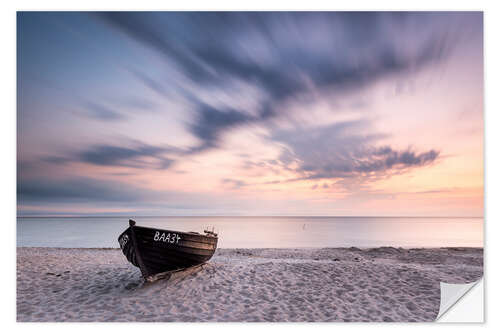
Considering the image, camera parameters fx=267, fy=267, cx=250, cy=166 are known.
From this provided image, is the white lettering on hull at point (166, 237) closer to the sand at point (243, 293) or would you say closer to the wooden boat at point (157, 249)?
the wooden boat at point (157, 249)

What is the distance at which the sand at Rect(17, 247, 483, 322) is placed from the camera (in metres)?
4.23

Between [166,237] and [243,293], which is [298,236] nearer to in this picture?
[243,293]

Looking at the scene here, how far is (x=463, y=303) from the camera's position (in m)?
4.70

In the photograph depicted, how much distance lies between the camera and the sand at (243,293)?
4230mm

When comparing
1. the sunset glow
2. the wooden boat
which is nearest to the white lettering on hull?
the wooden boat

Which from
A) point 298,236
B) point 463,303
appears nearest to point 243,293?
point 463,303

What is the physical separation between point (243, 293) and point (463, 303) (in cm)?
388

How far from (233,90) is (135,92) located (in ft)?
6.88

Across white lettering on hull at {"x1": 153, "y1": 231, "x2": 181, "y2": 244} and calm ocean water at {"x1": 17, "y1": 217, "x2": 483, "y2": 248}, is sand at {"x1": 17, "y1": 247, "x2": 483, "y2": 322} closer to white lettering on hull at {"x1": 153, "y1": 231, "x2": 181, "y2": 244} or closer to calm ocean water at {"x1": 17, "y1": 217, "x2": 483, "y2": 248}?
white lettering on hull at {"x1": 153, "y1": 231, "x2": 181, "y2": 244}

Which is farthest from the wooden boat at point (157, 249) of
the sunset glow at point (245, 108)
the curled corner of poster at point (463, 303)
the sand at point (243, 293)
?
the curled corner of poster at point (463, 303)

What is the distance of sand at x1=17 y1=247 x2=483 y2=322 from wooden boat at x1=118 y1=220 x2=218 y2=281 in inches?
12.4

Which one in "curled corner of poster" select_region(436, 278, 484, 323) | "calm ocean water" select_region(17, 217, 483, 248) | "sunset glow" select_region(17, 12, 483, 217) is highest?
"sunset glow" select_region(17, 12, 483, 217)

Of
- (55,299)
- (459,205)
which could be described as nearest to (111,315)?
(55,299)
